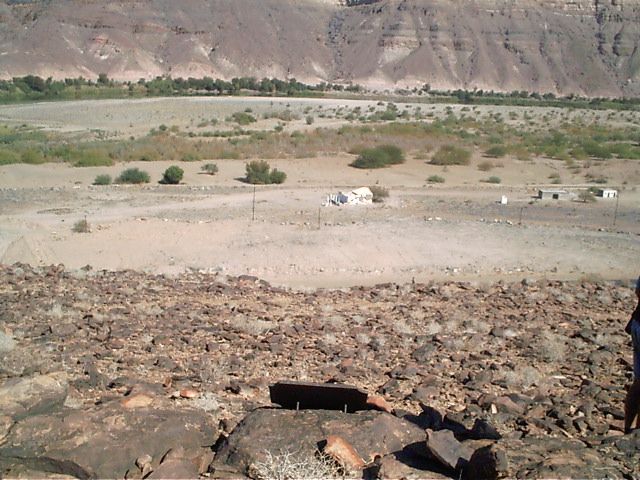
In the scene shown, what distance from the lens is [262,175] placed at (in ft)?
105

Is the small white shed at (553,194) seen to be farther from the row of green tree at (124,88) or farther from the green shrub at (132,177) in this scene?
the row of green tree at (124,88)

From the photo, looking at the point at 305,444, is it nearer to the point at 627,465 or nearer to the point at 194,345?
the point at 627,465

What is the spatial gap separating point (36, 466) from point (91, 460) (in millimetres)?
381

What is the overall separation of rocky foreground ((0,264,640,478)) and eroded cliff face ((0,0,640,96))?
365 feet

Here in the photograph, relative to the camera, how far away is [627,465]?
15.5 ft

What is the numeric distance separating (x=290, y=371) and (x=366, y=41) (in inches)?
5202

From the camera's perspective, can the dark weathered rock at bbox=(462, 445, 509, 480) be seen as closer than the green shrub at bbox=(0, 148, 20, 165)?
Yes

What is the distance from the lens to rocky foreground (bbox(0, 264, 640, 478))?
5344mm

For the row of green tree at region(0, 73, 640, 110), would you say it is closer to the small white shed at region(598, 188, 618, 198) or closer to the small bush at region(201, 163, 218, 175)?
the small bush at region(201, 163, 218, 175)

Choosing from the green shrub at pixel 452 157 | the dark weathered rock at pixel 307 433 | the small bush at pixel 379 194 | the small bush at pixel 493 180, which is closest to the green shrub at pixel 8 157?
the small bush at pixel 379 194

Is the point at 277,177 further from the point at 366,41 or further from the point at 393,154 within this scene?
the point at 366,41

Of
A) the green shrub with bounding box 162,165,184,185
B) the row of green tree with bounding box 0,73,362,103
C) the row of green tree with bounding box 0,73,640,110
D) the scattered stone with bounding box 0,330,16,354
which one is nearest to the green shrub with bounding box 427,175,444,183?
the green shrub with bounding box 162,165,184,185

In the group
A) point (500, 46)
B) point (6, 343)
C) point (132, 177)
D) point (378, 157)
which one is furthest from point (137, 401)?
point (500, 46)

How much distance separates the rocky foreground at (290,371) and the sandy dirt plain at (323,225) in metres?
2.53
